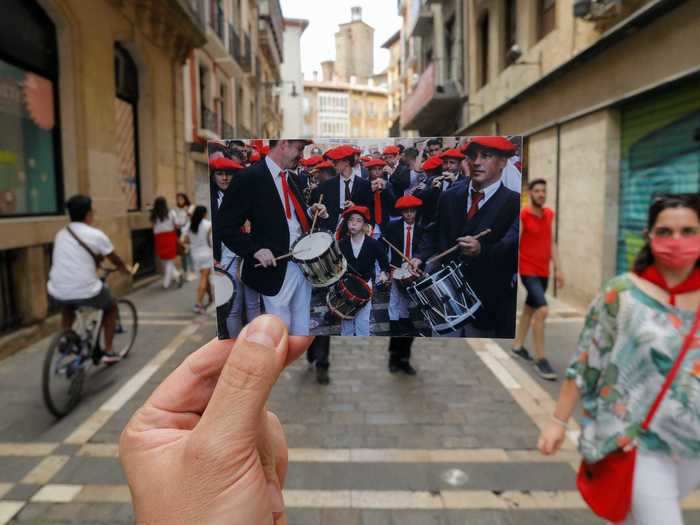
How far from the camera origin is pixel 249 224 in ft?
4.68

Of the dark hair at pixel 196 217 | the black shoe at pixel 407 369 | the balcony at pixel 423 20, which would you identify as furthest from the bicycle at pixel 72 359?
the balcony at pixel 423 20

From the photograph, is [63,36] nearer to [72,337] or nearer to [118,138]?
[118,138]

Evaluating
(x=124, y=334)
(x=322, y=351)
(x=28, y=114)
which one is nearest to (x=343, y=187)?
(x=322, y=351)

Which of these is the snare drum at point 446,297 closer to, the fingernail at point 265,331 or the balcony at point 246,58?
the fingernail at point 265,331

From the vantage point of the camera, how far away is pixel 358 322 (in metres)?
1.48

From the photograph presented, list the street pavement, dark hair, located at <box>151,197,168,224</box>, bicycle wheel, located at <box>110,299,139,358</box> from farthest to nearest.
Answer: dark hair, located at <box>151,197,168,224</box>
bicycle wheel, located at <box>110,299,139,358</box>
the street pavement

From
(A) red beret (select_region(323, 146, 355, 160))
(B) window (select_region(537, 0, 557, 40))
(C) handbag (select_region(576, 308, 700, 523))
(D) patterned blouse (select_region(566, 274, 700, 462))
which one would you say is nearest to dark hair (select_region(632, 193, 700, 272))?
(D) patterned blouse (select_region(566, 274, 700, 462))

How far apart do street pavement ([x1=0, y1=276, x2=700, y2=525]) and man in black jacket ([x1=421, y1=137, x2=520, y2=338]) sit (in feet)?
7.08

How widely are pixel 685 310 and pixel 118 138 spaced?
11.2 m

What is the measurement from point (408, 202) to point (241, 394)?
656mm

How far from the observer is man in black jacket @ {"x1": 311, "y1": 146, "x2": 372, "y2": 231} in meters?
1.39

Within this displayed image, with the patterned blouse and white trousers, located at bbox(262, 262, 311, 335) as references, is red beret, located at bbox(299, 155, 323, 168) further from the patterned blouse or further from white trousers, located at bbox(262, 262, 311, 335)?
the patterned blouse

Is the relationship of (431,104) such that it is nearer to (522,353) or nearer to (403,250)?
(522,353)

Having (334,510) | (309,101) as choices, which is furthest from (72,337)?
(309,101)
